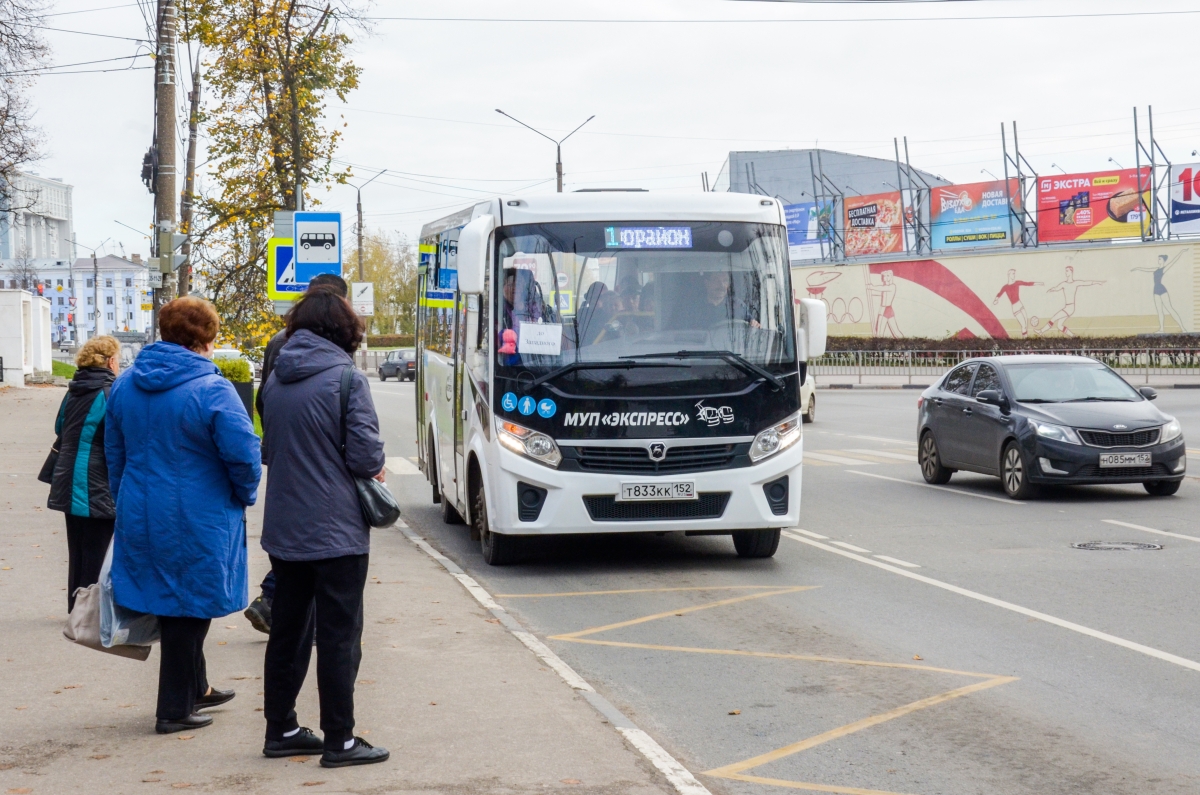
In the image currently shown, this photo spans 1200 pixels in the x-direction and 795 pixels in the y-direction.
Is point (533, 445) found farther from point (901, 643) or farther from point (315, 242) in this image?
point (315, 242)

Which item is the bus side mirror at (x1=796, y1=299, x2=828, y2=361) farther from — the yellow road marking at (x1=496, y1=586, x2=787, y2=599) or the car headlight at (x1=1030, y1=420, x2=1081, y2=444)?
the car headlight at (x1=1030, y1=420, x2=1081, y2=444)

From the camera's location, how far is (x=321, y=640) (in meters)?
5.07

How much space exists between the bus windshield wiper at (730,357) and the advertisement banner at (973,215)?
169ft

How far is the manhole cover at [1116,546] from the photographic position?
1118cm

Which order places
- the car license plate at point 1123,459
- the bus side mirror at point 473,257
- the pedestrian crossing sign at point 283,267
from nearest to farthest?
1. the bus side mirror at point 473,257
2. the car license plate at point 1123,459
3. the pedestrian crossing sign at point 283,267

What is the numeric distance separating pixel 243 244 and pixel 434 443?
11986 millimetres

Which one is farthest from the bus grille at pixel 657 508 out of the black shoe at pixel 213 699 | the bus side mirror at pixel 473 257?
the black shoe at pixel 213 699

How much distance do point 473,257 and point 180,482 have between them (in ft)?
16.4

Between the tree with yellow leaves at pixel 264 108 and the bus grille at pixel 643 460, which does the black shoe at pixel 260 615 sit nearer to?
the bus grille at pixel 643 460

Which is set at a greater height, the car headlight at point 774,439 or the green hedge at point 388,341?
the green hedge at point 388,341

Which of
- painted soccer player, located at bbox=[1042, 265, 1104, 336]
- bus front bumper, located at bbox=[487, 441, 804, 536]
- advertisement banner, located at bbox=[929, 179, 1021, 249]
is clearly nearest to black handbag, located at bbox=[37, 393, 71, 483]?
bus front bumper, located at bbox=[487, 441, 804, 536]

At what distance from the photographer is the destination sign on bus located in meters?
10.4

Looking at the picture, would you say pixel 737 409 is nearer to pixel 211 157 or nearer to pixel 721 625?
pixel 721 625

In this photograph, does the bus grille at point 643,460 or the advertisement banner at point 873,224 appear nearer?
the bus grille at point 643,460
